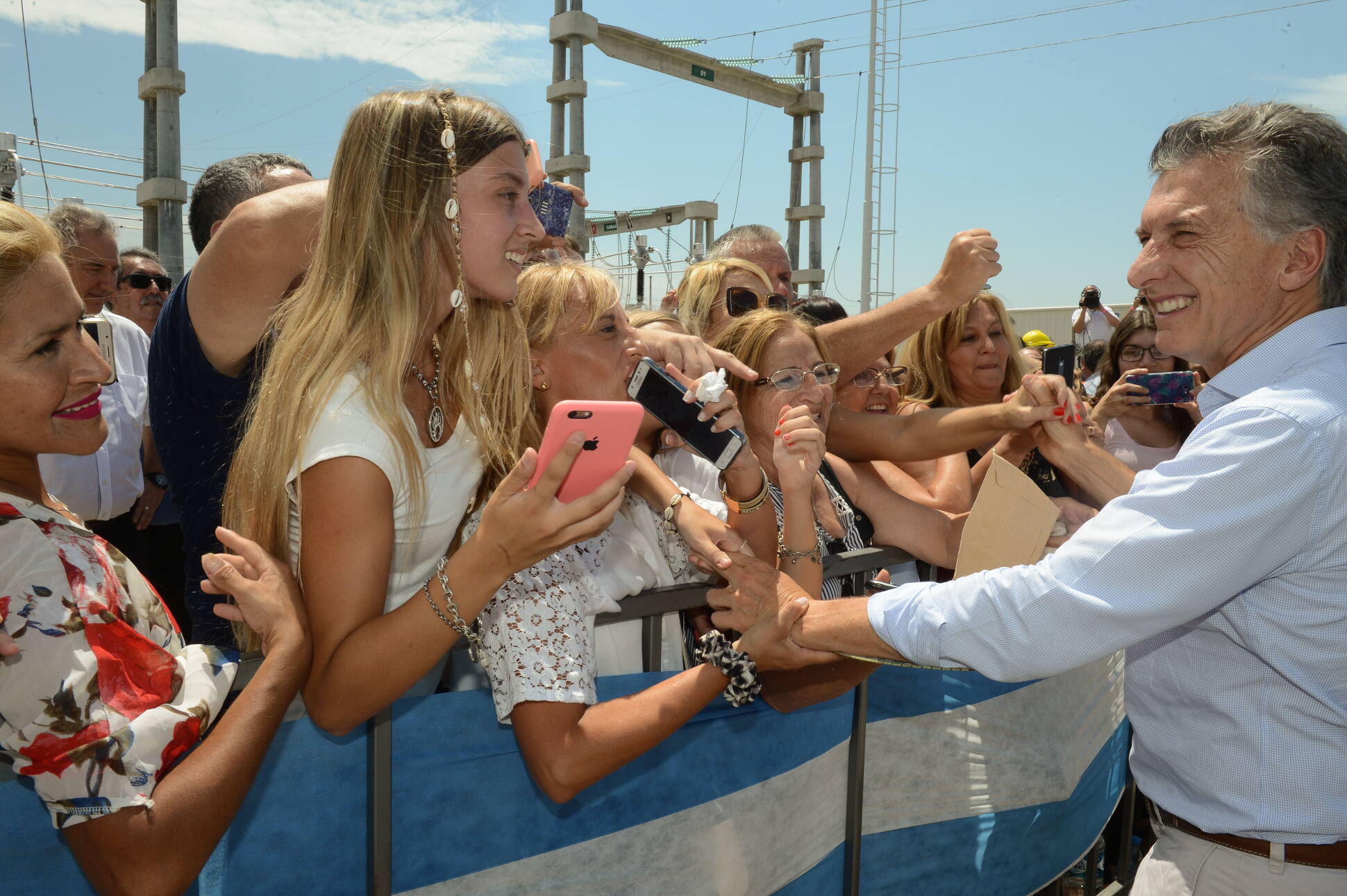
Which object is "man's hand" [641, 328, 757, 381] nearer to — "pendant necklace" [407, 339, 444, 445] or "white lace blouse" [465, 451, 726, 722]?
"white lace blouse" [465, 451, 726, 722]

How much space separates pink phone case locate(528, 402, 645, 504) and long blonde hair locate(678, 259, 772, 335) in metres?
2.16

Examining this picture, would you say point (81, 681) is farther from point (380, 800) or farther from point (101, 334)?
point (101, 334)

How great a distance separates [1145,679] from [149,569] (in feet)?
15.0

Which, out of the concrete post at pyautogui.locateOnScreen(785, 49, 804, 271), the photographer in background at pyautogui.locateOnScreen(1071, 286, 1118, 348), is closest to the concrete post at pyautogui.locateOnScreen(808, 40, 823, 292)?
the concrete post at pyautogui.locateOnScreen(785, 49, 804, 271)

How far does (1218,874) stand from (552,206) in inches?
81.9

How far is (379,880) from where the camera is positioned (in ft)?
5.60

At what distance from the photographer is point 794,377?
2.89 metres

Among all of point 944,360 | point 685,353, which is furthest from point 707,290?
point 685,353

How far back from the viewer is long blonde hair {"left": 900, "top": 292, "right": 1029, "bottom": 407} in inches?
165

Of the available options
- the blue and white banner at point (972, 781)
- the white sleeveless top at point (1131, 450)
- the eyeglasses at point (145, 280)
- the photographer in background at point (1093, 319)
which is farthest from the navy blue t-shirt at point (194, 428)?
the photographer in background at point (1093, 319)

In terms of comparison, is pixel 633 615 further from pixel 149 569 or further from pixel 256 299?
pixel 149 569

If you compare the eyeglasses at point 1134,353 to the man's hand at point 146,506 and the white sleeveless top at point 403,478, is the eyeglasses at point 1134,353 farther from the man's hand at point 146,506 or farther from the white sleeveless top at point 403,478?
the man's hand at point 146,506

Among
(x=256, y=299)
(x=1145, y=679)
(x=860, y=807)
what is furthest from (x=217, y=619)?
(x=1145, y=679)

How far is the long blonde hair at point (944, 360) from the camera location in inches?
165
